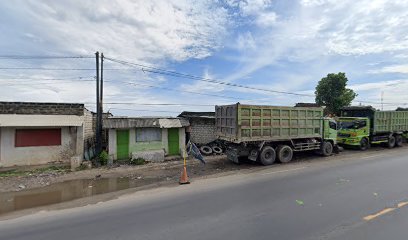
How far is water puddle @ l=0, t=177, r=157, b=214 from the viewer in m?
7.62

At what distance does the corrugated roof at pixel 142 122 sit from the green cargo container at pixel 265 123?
3.01 metres

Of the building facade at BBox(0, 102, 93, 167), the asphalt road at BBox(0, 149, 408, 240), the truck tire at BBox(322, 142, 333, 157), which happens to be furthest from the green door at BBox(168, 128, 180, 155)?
the truck tire at BBox(322, 142, 333, 157)

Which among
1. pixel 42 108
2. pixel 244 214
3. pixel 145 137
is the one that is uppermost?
pixel 42 108

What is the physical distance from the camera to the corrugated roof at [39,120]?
12.6 meters

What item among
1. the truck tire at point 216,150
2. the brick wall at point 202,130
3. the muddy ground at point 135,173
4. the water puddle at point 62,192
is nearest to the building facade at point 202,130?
the brick wall at point 202,130

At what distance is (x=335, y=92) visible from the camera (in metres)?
32.6

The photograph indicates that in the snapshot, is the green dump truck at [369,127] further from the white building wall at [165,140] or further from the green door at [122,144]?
the green door at [122,144]

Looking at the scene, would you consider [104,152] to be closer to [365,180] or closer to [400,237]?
[365,180]

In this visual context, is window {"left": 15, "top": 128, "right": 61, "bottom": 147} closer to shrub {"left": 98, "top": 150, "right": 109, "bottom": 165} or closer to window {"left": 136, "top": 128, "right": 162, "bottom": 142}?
shrub {"left": 98, "top": 150, "right": 109, "bottom": 165}

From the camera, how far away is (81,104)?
14312 millimetres

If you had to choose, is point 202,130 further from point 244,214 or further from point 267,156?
point 244,214

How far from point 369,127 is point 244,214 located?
16307 mm

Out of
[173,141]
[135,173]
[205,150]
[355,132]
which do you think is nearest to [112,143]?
[135,173]

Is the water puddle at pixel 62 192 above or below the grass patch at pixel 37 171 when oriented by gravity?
below
